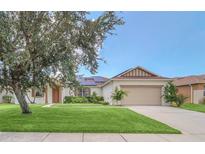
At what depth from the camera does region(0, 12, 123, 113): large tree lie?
1234 cm

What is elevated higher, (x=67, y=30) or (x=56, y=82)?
(x=67, y=30)

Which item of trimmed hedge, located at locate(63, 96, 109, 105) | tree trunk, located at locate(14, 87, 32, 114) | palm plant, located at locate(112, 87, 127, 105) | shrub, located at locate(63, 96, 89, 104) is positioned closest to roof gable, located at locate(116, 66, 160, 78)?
palm plant, located at locate(112, 87, 127, 105)

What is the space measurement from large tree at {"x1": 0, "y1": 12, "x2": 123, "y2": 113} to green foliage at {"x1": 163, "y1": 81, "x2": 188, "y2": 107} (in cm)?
1135

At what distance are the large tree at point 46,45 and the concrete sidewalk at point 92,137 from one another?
407 cm

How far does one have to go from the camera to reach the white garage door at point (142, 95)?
26531 millimetres

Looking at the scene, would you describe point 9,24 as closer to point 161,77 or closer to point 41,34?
point 41,34

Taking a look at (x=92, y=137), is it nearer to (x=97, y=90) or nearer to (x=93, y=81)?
(x=97, y=90)

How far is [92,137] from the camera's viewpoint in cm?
883

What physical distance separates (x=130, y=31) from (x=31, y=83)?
23.8 ft

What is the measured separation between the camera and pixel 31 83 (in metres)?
13.8

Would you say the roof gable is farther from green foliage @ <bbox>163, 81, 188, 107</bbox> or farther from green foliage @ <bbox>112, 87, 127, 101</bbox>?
green foliage @ <bbox>112, 87, 127, 101</bbox>

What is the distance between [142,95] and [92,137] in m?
18.2
